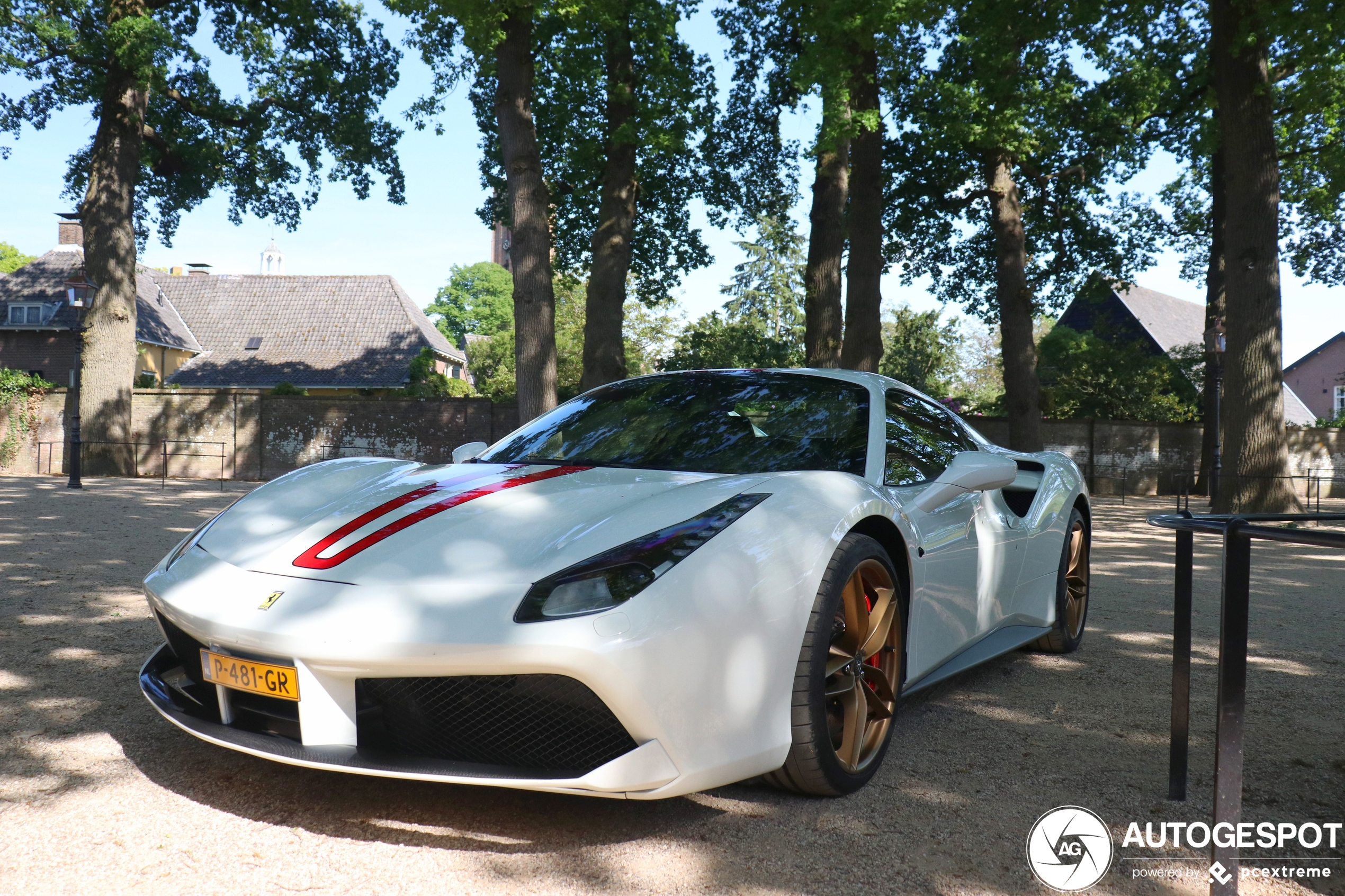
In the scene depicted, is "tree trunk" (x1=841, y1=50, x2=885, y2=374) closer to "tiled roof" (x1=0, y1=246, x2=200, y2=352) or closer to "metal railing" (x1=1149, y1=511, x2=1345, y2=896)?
"metal railing" (x1=1149, y1=511, x2=1345, y2=896)

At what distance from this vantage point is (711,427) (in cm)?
347

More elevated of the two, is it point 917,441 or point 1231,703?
point 917,441

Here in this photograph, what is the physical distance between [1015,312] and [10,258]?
65.8 m

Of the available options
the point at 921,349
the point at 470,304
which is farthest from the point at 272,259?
the point at 921,349

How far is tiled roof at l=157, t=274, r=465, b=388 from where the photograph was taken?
111 ft

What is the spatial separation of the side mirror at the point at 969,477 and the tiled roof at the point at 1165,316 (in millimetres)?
32938

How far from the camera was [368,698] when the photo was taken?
2.21m

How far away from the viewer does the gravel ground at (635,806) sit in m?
2.17

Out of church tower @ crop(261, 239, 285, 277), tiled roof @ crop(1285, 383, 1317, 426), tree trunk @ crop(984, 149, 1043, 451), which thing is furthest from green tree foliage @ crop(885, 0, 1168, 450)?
church tower @ crop(261, 239, 285, 277)

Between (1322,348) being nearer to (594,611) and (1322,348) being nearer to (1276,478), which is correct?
(1276,478)

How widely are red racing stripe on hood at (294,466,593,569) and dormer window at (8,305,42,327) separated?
125 feet

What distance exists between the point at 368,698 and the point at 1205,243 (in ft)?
82.3

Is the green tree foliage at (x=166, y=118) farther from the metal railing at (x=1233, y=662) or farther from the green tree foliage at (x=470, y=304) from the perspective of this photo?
the green tree foliage at (x=470, y=304)

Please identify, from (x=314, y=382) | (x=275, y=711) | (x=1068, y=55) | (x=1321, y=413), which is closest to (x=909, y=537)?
(x=275, y=711)
